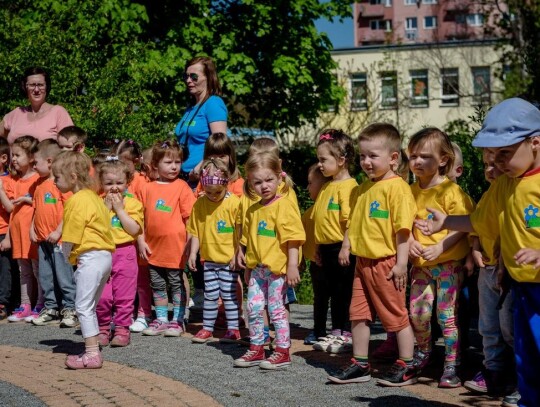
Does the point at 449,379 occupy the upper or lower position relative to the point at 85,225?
lower

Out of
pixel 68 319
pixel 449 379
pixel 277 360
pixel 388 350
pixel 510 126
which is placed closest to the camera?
pixel 510 126

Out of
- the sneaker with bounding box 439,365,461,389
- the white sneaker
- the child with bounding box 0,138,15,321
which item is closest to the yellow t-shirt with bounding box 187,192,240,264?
the white sneaker

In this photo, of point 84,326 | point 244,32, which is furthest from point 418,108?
point 84,326

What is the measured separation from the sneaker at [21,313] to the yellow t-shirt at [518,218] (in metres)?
6.23

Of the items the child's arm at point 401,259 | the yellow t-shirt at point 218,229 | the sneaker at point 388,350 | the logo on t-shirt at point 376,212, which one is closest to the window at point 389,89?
the yellow t-shirt at point 218,229

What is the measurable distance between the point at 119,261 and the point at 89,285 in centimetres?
100

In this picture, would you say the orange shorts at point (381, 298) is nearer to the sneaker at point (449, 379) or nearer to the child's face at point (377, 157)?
the sneaker at point (449, 379)

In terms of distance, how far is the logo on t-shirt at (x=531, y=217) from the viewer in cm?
479

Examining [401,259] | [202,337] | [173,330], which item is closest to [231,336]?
[202,337]

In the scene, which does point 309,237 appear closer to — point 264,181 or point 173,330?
point 264,181

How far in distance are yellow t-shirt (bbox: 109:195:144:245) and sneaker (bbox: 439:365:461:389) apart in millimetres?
3236

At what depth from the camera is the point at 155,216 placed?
343 inches

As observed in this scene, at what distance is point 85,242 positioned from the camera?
7.33 meters

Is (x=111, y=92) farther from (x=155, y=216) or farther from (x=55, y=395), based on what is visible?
(x=55, y=395)
